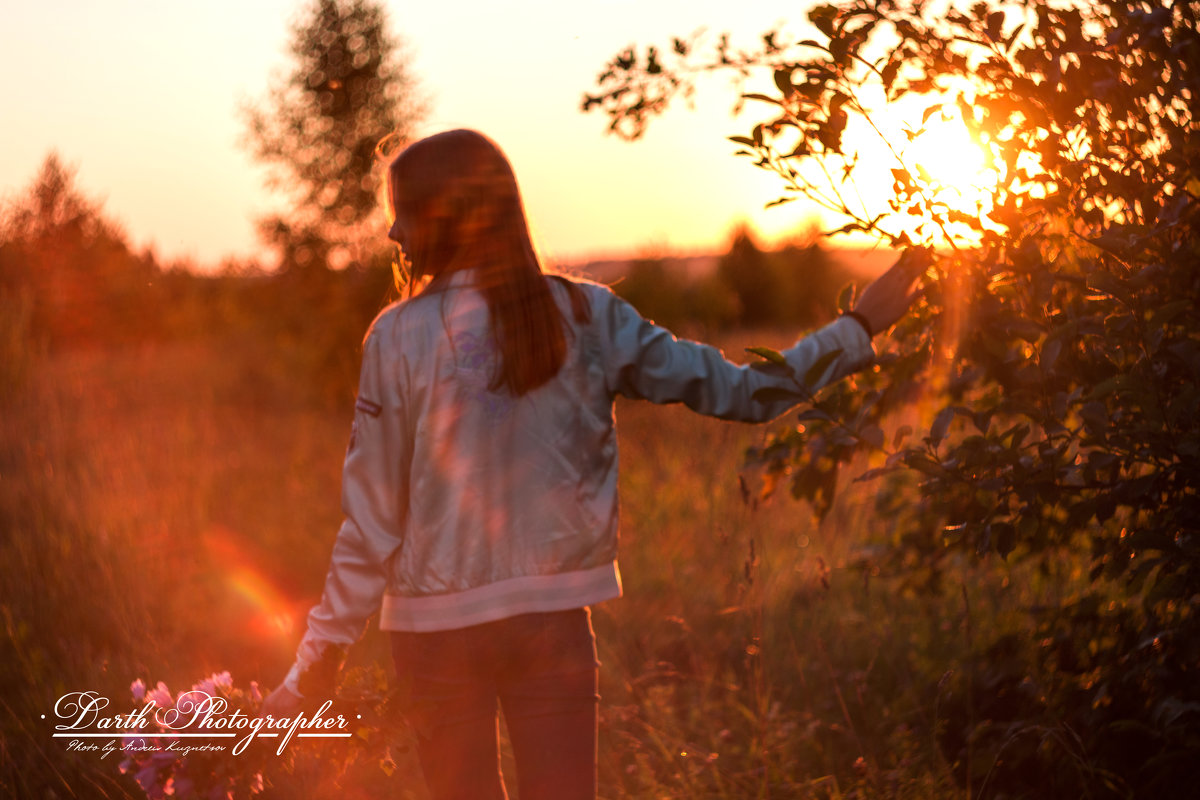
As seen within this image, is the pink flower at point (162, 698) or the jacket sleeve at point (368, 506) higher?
the jacket sleeve at point (368, 506)

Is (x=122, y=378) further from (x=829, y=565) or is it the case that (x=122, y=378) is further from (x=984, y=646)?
(x=984, y=646)

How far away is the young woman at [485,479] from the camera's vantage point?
182 centimetres

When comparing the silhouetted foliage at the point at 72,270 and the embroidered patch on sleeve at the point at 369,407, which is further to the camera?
the silhouetted foliage at the point at 72,270

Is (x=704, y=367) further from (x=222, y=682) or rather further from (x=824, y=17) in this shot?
(x=222, y=682)

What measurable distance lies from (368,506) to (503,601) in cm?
36

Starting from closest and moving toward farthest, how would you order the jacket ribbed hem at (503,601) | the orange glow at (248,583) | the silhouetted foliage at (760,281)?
the jacket ribbed hem at (503,601)
the orange glow at (248,583)
the silhouetted foliage at (760,281)

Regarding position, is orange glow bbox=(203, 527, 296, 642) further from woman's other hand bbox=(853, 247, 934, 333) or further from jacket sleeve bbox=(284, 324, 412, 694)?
woman's other hand bbox=(853, 247, 934, 333)

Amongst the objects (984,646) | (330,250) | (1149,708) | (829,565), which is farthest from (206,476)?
(330,250)

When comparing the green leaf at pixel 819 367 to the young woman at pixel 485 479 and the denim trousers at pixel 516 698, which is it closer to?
the young woman at pixel 485 479

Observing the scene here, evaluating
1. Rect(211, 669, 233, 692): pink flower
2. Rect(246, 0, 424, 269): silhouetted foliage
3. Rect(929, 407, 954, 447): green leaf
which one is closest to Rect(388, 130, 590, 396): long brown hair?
Rect(929, 407, 954, 447): green leaf

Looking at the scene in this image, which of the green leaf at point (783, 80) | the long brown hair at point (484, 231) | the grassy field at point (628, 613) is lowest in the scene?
the grassy field at point (628, 613)

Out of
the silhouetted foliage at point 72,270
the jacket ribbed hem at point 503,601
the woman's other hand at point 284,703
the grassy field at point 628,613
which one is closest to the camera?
the jacket ribbed hem at point 503,601

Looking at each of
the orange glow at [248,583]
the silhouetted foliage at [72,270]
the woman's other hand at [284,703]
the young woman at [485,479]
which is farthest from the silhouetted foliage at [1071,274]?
the silhouetted foliage at [72,270]

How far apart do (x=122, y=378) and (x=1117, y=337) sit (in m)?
13.3
